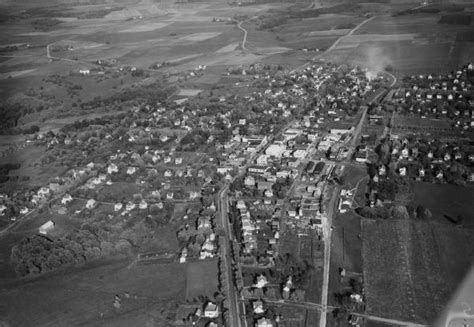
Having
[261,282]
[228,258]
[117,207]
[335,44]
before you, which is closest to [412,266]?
[261,282]

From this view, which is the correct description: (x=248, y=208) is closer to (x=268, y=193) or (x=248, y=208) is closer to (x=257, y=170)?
(x=268, y=193)

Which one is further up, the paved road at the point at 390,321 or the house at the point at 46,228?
the house at the point at 46,228

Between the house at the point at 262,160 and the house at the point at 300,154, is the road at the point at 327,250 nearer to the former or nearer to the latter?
the house at the point at 300,154

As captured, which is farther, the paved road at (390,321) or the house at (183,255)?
the house at (183,255)

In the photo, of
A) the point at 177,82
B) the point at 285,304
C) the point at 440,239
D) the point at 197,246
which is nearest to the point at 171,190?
the point at 197,246

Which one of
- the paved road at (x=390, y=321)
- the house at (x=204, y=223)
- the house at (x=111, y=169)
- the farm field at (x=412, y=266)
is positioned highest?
the house at (x=111, y=169)

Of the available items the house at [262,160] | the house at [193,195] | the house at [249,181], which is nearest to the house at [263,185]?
the house at [249,181]

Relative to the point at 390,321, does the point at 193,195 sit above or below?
above
